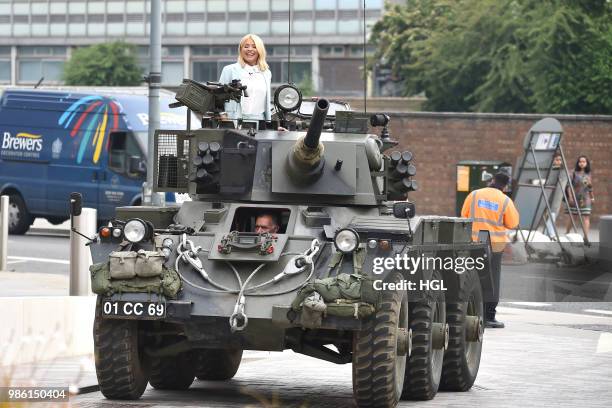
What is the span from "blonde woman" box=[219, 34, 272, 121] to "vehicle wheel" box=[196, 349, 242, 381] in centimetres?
196

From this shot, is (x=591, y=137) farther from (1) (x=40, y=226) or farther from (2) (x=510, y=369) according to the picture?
(2) (x=510, y=369)

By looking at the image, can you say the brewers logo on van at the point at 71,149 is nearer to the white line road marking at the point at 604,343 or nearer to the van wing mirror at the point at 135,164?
the van wing mirror at the point at 135,164

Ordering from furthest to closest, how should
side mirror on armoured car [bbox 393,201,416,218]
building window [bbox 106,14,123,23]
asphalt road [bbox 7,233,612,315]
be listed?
building window [bbox 106,14,123,23] → asphalt road [bbox 7,233,612,315] → side mirror on armoured car [bbox 393,201,416,218]

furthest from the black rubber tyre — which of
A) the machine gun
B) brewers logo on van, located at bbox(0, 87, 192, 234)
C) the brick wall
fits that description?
the brick wall

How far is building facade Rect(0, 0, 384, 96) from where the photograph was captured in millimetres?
87875

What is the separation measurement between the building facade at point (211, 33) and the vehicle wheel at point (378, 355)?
73483mm

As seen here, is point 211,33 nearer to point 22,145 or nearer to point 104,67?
point 104,67

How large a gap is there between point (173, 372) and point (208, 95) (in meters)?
2.23

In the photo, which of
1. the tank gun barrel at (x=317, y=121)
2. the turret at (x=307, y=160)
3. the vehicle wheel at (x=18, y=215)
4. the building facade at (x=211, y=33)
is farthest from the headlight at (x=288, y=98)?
the building facade at (x=211, y=33)

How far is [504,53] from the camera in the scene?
54281 millimetres

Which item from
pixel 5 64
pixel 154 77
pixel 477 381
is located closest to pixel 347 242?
pixel 477 381

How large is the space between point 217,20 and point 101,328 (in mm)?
77823

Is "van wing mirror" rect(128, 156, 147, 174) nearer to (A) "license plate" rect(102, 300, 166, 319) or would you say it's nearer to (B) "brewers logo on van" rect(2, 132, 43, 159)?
(B) "brewers logo on van" rect(2, 132, 43, 159)

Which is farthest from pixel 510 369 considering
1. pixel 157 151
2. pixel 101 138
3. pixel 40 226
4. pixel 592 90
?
pixel 592 90
